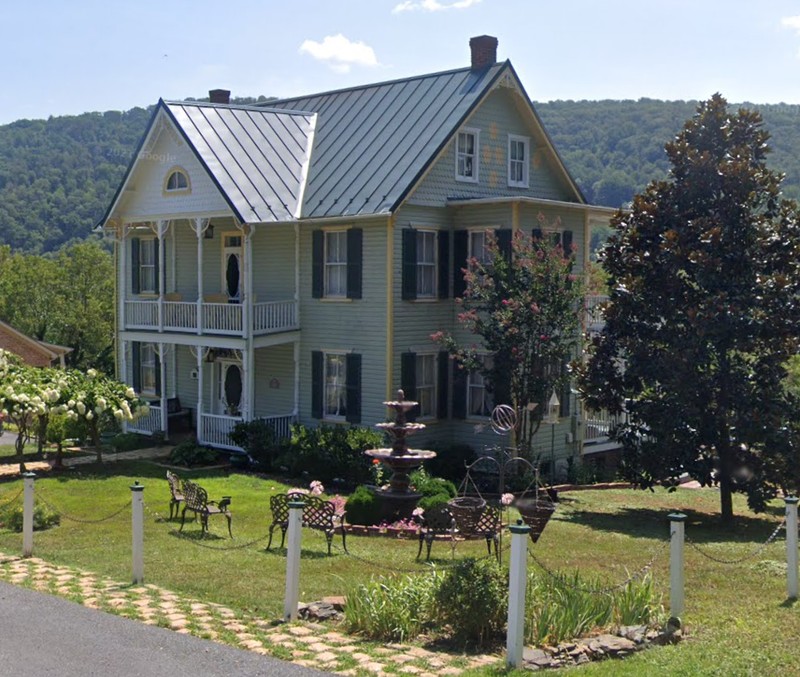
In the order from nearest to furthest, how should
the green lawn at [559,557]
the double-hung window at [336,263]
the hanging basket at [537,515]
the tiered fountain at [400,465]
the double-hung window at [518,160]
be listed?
the green lawn at [559,557]
the hanging basket at [537,515]
the tiered fountain at [400,465]
the double-hung window at [336,263]
the double-hung window at [518,160]

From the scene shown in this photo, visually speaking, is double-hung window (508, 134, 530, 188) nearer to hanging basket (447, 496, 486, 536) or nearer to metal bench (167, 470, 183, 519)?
metal bench (167, 470, 183, 519)

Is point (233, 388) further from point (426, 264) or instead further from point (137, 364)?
point (426, 264)

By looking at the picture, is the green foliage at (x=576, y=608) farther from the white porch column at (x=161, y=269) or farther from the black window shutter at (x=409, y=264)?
the white porch column at (x=161, y=269)

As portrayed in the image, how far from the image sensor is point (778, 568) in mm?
14547

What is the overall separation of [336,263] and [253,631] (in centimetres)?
1689

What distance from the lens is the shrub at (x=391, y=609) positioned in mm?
10859

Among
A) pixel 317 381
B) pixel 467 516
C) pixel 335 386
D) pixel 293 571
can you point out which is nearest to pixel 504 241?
pixel 335 386

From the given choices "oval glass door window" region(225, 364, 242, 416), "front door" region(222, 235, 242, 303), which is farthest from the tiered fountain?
"oval glass door window" region(225, 364, 242, 416)

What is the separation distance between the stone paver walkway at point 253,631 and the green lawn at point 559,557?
502 millimetres

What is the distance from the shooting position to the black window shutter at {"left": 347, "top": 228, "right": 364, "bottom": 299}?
26.2 m

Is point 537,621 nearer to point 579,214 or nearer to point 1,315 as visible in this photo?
point 579,214

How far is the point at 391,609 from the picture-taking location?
11.0 m

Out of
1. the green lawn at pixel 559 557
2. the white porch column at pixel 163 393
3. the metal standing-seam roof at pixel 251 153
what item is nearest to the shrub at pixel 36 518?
the green lawn at pixel 559 557

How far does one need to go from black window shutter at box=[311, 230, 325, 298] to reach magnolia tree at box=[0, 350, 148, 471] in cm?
532
